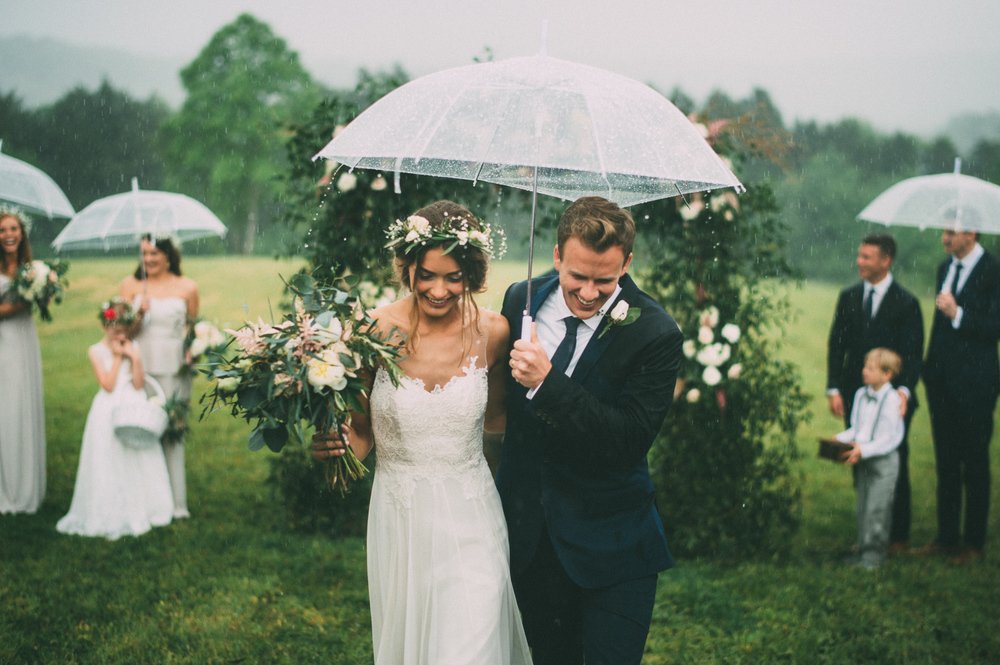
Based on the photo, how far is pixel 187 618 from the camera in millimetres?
5328

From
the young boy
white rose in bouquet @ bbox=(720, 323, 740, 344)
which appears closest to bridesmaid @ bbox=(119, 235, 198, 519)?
white rose in bouquet @ bbox=(720, 323, 740, 344)

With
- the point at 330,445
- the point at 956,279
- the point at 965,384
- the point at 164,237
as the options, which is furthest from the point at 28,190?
the point at 965,384

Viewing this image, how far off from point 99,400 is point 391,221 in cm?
289

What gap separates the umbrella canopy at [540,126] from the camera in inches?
124

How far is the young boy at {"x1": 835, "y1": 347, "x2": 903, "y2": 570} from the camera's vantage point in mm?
6512

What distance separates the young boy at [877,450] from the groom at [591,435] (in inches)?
142

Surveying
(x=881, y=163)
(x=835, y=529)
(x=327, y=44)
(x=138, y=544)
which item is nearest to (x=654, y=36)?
(x=881, y=163)

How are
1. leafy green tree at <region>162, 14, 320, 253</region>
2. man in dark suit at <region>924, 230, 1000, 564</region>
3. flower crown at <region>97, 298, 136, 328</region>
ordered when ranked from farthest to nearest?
1. leafy green tree at <region>162, 14, 320, 253</region>
2. flower crown at <region>97, 298, 136, 328</region>
3. man in dark suit at <region>924, 230, 1000, 564</region>

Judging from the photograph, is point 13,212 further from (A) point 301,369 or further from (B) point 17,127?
(B) point 17,127

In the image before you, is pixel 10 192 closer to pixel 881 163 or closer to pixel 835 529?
pixel 835 529

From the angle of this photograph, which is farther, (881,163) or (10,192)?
(881,163)

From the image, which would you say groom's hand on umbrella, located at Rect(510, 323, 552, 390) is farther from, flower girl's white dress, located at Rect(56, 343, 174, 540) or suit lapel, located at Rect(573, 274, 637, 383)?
flower girl's white dress, located at Rect(56, 343, 174, 540)

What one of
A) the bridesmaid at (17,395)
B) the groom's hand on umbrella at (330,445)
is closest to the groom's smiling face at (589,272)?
the groom's hand on umbrella at (330,445)

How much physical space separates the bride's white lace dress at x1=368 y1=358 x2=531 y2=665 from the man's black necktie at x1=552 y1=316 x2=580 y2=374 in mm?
373
